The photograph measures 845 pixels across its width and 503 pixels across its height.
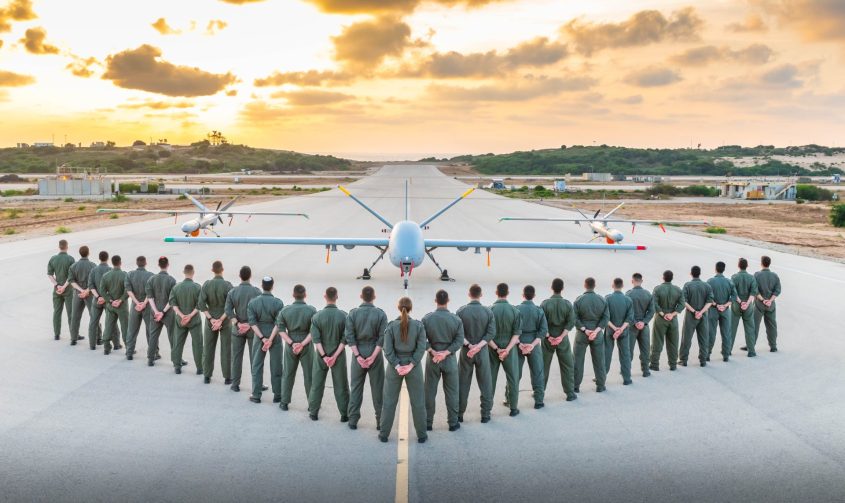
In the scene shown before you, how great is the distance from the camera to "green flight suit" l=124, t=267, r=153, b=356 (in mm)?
11320

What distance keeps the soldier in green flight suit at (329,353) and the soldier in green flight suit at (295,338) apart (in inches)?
12.9

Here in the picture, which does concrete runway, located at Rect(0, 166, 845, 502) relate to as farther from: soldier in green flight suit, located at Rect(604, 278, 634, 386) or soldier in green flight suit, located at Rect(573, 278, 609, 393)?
soldier in green flight suit, located at Rect(604, 278, 634, 386)

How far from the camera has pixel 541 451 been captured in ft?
25.6

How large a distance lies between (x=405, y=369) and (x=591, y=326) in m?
3.51

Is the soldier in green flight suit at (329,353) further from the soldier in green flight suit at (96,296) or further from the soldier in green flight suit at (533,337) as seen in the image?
the soldier in green flight suit at (96,296)

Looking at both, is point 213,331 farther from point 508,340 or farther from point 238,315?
point 508,340

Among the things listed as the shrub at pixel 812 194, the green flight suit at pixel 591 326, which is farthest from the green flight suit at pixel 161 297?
the shrub at pixel 812 194

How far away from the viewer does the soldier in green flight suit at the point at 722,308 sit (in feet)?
37.8

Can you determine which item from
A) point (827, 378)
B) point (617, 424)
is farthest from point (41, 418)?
point (827, 378)

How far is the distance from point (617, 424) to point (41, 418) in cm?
825

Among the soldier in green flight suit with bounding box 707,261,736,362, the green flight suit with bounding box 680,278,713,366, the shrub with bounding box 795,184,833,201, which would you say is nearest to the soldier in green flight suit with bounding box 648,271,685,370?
the green flight suit with bounding box 680,278,713,366

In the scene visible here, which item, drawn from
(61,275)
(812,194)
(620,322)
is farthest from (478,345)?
(812,194)

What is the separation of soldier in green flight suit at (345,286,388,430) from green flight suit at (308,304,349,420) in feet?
0.81

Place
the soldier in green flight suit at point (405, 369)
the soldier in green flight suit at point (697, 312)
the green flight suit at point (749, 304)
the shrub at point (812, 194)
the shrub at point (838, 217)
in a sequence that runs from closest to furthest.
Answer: the soldier in green flight suit at point (405, 369), the soldier in green flight suit at point (697, 312), the green flight suit at point (749, 304), the shrub at point (838, 217), the shrub at point (812, 194)
